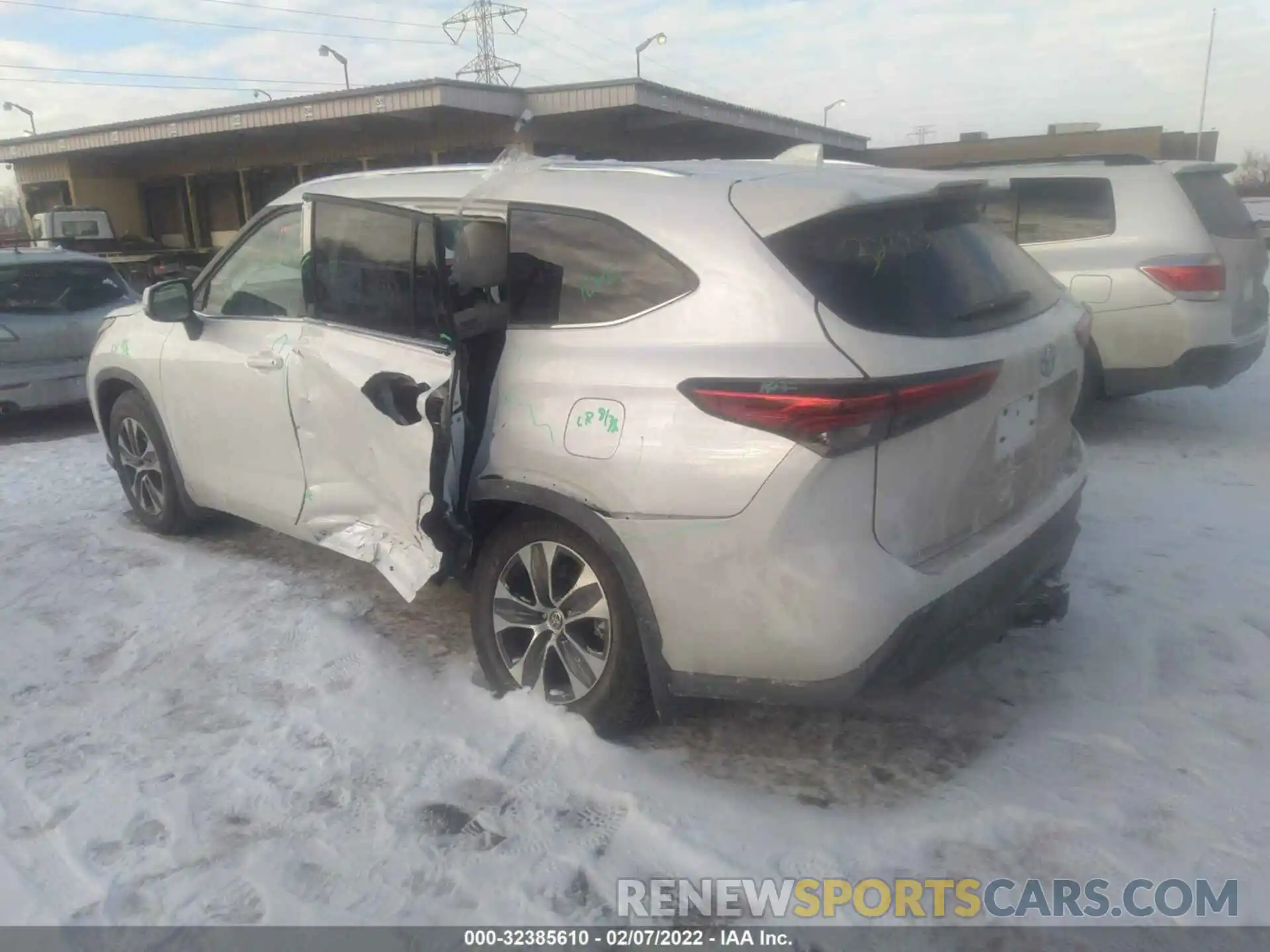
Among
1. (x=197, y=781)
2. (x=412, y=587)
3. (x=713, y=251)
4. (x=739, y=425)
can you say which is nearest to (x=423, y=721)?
(x=412, y=587)

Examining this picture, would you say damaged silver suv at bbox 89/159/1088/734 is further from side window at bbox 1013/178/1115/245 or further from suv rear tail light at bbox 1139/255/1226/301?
side window at bbox 1013/178/1115/245

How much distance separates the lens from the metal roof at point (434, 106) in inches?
736

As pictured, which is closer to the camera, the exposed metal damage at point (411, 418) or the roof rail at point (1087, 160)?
→ the exposed metal damage at point (411, 418)

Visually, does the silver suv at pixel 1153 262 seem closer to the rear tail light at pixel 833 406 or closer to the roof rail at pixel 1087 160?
the roof rail at pixel 1087 160

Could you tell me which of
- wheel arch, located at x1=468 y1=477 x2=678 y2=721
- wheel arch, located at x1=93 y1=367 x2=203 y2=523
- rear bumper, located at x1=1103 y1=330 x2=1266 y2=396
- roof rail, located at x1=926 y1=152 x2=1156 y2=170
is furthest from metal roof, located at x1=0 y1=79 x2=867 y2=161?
wheel arch, located at x1=468 y1=477 x2=678 y2=721

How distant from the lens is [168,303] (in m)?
4.46

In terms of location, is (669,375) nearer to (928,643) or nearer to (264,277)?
(928,643)

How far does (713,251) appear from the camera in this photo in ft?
9.34

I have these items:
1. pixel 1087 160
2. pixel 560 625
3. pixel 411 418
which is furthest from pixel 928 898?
pixel 1087 160

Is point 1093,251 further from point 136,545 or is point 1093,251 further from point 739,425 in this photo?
point 136,545

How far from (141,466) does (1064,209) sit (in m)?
6.11

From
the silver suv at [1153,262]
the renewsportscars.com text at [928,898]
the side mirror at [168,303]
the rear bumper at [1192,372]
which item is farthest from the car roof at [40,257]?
the rear bumper at [1192,372]

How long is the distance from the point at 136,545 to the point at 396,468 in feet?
7.56

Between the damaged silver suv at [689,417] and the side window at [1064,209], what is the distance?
3748 mm
